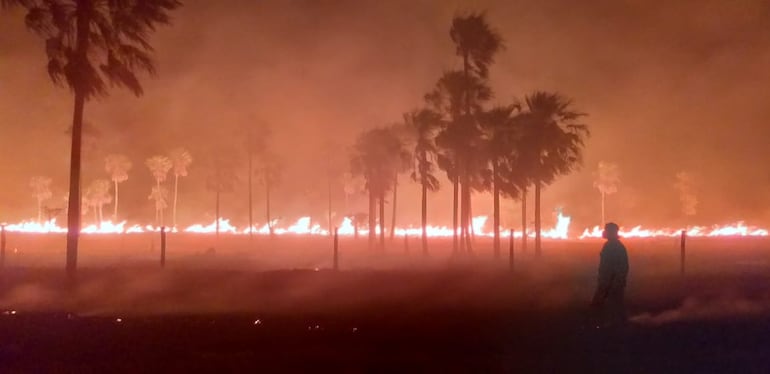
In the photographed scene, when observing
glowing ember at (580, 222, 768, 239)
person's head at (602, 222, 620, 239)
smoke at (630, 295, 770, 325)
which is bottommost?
smoke at (630, 295, 770, 325)

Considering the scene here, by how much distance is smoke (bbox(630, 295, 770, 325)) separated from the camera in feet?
50.3

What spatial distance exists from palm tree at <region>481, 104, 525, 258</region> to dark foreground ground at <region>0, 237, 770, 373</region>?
474 inches

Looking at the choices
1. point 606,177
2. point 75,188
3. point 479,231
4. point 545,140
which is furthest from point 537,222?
point 606,177

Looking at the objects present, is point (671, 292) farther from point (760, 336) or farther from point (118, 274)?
point (118, 274)

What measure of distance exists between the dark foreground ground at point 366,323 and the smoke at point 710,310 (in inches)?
2.6

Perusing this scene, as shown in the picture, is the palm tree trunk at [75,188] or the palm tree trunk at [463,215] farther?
the palm tree trunk at [463,215]

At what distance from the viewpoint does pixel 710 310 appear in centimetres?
1683

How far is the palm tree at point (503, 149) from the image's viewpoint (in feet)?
120

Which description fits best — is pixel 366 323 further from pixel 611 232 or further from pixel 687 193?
pixel 687 193

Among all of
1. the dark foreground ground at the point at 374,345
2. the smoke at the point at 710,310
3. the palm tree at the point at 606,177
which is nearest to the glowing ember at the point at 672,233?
the palm tree at the point at 606,177

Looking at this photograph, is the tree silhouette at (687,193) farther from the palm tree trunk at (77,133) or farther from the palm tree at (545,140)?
the palm tree trunk at (77,133)

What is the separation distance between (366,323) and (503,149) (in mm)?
23569

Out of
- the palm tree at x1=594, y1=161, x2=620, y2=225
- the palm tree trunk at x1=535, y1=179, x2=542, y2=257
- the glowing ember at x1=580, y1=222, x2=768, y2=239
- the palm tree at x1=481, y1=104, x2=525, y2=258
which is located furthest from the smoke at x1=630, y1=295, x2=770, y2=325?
the palm tree at x1=594, y1=161, x2=620, y2=225

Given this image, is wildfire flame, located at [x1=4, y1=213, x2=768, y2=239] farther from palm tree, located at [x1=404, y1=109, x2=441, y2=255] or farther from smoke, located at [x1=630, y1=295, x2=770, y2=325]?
smoke, located at [x1=630, y1=295, x2=770, y2=325]
